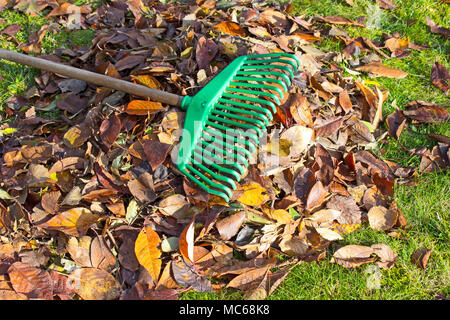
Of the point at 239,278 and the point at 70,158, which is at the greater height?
the point at 70,158

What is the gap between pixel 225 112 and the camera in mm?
2434

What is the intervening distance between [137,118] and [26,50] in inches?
54.1

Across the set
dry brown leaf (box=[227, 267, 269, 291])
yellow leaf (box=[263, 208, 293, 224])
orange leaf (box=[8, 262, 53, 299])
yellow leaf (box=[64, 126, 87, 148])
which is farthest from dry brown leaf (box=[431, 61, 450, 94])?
orange leaf (box=[8, 262, 53, 299])

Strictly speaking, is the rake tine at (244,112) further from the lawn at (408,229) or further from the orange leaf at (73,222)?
the orange leaf at (73,222)

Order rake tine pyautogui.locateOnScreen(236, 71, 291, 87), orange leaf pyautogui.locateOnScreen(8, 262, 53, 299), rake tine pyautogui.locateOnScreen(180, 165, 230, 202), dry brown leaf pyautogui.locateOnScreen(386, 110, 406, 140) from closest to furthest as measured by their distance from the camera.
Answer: orange leaf pyautogui.locateOnScreen(8, 262, 53, 299) → rake tine pyautogui.locateOnScreen(180, 165, 230, 202) → rake tine pyautogui.locateOnScreen(236, 71, 291, 87) → dry brown leaf pyautogui.locateOnScreen(386, 110, 406, 140)

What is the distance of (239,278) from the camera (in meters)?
2.10

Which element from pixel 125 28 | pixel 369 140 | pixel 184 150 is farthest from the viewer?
pixel 125 28

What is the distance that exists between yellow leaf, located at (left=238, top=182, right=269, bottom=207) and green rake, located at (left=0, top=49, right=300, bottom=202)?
8 cm

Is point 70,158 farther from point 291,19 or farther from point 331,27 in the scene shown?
point 331,27

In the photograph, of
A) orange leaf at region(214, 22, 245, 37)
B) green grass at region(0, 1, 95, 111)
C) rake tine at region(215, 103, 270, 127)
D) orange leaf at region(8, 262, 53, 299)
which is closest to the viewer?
orange leaf at region(8, 262, 53, 299)

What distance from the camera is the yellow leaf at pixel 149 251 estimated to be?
82.4 inches

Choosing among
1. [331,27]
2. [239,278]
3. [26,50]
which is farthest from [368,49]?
[26,50]

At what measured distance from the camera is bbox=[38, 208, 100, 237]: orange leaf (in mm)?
2201

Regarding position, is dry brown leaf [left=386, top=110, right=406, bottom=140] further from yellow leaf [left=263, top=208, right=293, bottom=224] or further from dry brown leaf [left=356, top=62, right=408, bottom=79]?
yellow leaf [left=263, top=208, right=293, bottom=224]
